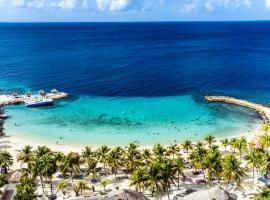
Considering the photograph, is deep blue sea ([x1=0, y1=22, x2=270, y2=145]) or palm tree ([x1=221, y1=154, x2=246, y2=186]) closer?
palm tree ([x1=221, y1=154, x2=246, y2=186])

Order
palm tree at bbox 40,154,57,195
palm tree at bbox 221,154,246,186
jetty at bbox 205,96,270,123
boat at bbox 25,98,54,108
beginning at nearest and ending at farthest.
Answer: palm tree at bbox 221,154,246,186 → palm tree at bbox 40,154,57,195 → jetty at bbox 205,96,270,123 → boat at bbox 25,98,54,108

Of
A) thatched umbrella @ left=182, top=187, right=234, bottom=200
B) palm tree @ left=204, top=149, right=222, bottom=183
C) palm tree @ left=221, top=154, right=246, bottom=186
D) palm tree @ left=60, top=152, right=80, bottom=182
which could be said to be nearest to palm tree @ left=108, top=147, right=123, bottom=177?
palm tree @ left=60, top=152, right=80, bottom=182

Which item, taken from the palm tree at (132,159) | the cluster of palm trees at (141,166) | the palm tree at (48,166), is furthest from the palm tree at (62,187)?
the palm tree at (132,159)

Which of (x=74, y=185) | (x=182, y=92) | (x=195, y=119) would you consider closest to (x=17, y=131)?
(x=74, y=185)

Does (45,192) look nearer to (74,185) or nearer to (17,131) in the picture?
(74,185)

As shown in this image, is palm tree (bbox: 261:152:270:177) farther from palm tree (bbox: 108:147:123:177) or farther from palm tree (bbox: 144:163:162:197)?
palm tree (bbox: 108:147:123:177)

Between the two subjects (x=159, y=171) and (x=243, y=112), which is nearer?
(x=159, y=171)

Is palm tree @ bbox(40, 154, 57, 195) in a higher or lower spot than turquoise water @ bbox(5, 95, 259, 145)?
lower
